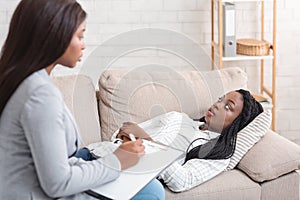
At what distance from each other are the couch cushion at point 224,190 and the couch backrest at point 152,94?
1.39ft

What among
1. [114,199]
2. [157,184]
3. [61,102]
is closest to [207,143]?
[157,184]

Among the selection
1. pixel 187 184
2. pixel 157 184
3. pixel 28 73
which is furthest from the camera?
pixel 187 184

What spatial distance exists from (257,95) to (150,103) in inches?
45.7

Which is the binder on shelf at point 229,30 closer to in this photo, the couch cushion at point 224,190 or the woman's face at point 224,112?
the woman's face at point 224,112

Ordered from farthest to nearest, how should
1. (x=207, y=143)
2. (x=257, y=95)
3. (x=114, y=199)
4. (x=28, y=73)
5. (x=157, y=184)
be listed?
(x=257, y=95), (x=207, y=143), (x=157, y=184), (x=114, y=199), (x=28, y=73)

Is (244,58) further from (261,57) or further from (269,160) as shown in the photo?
(269,160)

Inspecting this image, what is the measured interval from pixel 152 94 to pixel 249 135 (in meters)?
0.49

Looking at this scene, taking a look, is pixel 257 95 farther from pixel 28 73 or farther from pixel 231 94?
pixel 28 73

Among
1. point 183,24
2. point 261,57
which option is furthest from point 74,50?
point 183,24

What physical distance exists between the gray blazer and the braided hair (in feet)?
3.03

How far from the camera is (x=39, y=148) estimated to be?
1498 millimetres

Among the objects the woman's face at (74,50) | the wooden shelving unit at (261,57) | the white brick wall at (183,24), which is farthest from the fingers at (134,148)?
the white brick wall at (183,24)

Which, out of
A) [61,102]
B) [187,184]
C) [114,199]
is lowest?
[187,184]

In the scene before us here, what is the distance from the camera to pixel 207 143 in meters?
2.58
